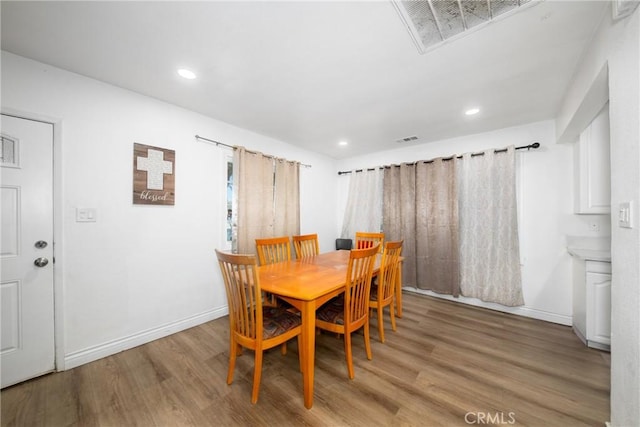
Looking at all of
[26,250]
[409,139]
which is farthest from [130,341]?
[409,139]

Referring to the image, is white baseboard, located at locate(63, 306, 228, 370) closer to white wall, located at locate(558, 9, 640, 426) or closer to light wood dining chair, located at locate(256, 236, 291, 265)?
light wood dining chair, located at locate(256, 236, 291, 265)

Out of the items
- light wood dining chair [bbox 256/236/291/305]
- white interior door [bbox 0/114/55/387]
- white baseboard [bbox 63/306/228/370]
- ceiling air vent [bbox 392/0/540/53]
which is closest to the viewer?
ceiling air vent [bbox 392/0/540/53]

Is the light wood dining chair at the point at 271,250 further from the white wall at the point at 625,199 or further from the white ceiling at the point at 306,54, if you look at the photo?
the white wall at the point at 625,199

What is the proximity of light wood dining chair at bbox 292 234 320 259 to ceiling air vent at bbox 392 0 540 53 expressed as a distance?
7.52ft

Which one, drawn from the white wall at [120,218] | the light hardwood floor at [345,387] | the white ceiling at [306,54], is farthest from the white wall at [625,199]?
the white wall at [120,218]

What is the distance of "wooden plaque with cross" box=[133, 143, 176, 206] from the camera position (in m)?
2.18

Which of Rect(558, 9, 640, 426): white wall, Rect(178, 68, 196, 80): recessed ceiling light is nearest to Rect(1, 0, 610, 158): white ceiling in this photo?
Rect(178, 68, 196, 80): recessed ceiling light

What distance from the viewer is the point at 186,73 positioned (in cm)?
187

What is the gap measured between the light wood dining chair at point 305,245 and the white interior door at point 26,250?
218cm

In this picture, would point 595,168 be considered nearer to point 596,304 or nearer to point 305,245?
point 596,304

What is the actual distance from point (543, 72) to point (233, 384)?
11.5 ft

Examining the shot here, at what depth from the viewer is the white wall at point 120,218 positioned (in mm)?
1815

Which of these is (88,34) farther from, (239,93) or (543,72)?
(543,72)

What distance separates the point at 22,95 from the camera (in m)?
1.68
